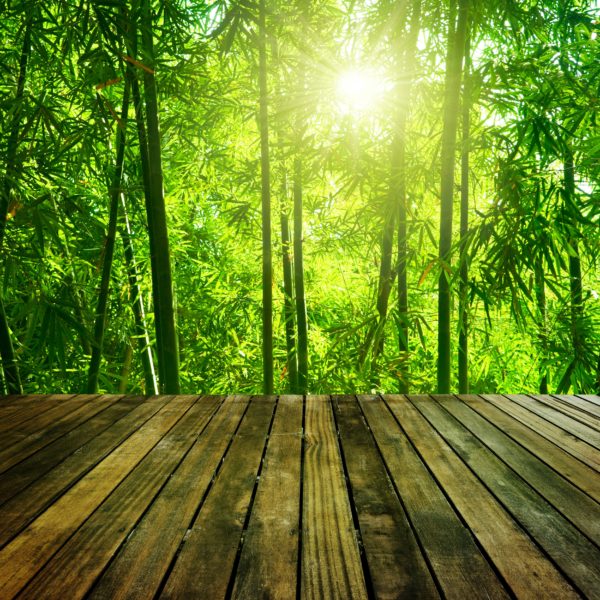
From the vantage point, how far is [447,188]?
2924mm

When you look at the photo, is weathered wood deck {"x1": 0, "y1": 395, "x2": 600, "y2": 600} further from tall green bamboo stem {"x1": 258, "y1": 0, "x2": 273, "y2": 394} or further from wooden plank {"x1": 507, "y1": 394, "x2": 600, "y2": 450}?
tall green bamboo stem {"x1": 258, "y1": 0, "x2": 273, "y2": 394}

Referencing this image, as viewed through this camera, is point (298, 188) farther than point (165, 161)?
No

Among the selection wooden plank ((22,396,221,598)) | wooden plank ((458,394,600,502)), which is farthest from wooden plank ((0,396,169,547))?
wooden plank ((458,394,600,502))

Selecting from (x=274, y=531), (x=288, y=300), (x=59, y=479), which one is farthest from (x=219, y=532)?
(x=288, y=300)

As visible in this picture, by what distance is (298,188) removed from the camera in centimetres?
389

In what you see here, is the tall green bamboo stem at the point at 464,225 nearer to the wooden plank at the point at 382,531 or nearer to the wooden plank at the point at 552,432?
the wooden plank at the point at 552,432

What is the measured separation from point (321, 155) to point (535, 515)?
→ 242 centimetres

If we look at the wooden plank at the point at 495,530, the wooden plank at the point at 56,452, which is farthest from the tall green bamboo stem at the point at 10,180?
the wooden plank at the point at 495,530

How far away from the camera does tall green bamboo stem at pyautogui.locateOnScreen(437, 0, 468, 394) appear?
2.90 meters

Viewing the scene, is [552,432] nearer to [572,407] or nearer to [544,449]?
[544,449]

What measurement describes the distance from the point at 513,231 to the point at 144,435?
73.7 inches

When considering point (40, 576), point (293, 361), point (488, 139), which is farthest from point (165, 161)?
point (40, 576)

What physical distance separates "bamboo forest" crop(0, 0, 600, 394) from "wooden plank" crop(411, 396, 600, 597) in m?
0.97

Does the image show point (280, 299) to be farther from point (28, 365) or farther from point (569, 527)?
point (569, 527)
